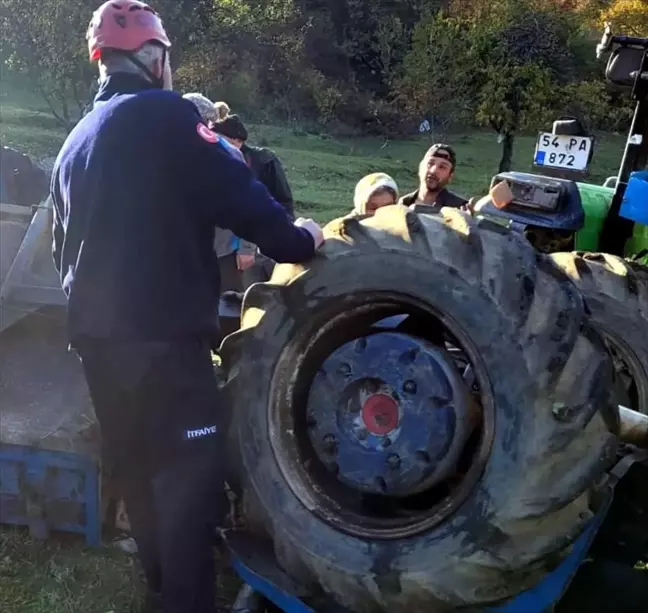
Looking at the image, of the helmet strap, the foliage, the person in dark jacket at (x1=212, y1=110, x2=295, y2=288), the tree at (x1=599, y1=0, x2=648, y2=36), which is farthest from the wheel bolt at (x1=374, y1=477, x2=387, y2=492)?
the tree at (x1=599, y1=0, x2=648, y2=36)

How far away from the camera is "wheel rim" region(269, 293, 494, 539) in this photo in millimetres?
2625

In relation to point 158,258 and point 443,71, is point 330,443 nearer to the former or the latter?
point 158,258

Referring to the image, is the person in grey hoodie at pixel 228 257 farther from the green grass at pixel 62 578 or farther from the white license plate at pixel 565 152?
the green grass at pixel 62 578

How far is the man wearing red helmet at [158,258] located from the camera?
2.66 meters

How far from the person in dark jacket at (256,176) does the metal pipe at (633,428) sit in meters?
2.55

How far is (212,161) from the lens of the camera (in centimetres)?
268

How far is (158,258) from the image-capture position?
2688 mm

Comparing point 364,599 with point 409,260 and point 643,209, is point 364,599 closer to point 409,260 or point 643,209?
point 409,260

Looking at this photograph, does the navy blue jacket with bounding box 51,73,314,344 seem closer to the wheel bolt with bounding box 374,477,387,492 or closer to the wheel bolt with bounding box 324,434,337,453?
the wheel bolt with bounding box 324,434,337,453

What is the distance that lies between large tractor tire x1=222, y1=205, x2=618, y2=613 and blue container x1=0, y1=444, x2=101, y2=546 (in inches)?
39.0

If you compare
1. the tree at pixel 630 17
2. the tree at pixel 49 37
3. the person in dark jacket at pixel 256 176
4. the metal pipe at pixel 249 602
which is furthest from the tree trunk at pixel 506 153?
the metal pipe at pixel 249 602

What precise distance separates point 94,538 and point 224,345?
1233mm

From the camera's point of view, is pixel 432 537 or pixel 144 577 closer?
pixel 432 537

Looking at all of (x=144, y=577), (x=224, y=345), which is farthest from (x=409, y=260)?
(x=144, y=577)
